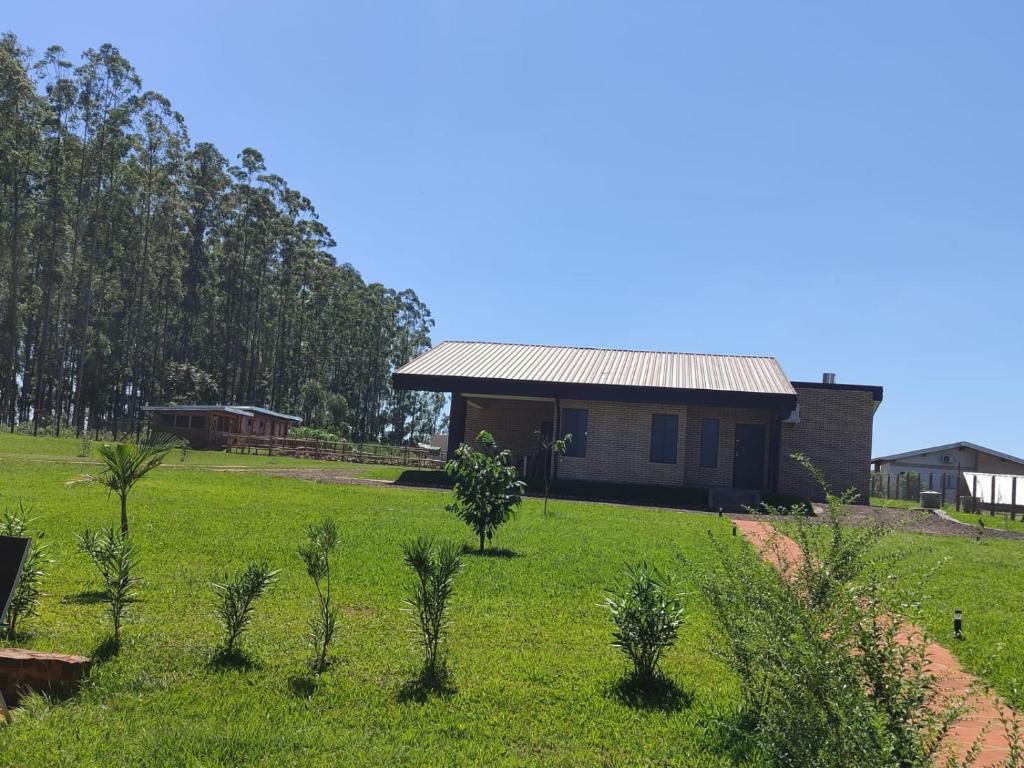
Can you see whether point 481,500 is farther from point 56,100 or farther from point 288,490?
point 56,100

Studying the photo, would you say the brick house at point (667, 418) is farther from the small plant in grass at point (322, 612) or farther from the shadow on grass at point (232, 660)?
the shadow on grass at point (232, 660)

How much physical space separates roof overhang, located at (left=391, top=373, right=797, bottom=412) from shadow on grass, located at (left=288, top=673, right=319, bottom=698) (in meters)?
19.9

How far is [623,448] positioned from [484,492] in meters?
14.1

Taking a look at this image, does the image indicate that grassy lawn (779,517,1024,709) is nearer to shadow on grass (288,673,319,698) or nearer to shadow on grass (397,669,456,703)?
shadow on grass (397,669,456,703)

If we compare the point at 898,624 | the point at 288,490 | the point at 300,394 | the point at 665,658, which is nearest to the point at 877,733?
the point at 898,624

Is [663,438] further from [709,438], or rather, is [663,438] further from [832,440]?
[832,440]

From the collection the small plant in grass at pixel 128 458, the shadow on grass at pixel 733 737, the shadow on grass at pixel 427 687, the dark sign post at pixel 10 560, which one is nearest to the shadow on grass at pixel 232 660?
the shadow on grass at pixel 427 687

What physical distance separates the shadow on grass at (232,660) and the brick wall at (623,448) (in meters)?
20.1

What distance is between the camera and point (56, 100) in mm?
43250

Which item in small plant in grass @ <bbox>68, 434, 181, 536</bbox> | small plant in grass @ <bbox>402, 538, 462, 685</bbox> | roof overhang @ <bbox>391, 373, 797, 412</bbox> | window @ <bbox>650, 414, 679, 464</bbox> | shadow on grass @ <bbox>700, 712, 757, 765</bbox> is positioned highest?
roof overhang @ <bbox>391, 373, 797, 412</bbox>

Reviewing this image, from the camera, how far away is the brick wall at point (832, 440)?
26.9 meters

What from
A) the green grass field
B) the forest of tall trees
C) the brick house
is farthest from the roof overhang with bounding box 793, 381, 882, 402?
the forest of tall trees

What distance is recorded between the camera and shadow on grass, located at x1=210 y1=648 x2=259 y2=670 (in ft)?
18.1

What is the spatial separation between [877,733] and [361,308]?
75.2 metres
